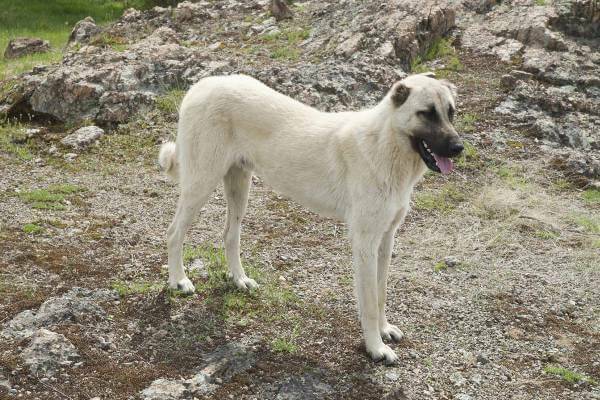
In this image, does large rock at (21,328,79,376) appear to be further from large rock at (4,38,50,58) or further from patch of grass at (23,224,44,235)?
large rock at (4,38,50,58)

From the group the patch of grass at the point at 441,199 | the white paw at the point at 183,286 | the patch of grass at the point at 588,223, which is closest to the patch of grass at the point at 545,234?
the patch of grass at the point at 588,223

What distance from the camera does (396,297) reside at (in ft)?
22.8

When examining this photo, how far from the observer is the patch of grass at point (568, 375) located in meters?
5.68

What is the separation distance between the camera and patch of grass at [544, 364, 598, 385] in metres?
5.68

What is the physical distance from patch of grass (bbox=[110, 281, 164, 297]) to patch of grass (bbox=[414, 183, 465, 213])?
4062mm

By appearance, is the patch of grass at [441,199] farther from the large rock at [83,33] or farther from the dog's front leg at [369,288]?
the large rock at [83,33]

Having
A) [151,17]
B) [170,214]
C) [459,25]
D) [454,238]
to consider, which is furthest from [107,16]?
[454,238]

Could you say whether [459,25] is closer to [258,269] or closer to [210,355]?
[258,269]

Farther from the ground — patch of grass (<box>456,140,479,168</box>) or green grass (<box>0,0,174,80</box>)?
patch of grass (<box>456,140,479,168</box>)

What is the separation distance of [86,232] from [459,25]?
10948 mm

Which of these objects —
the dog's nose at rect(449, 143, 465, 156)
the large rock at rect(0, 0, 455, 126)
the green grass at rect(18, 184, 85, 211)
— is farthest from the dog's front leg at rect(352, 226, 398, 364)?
the large rock at rect(0, 0, 455, 126)

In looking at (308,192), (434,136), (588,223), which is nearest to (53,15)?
(588,223)

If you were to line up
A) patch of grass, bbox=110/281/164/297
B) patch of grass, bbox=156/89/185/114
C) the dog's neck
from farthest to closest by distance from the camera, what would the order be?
patch of grass, bbox=156/89/185/114 < patch of grass, bbox=110/281/164/297 < the dog's neck

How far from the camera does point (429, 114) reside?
5395 mm
